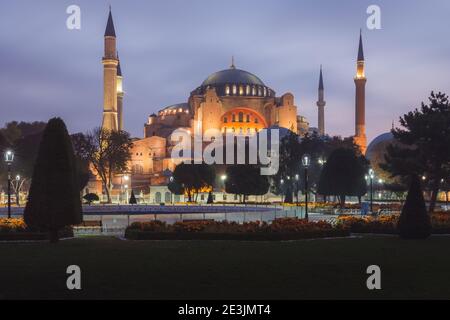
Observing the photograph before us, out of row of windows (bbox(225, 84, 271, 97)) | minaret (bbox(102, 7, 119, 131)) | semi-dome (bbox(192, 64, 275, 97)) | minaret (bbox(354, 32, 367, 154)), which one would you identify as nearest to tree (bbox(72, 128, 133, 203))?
minaret (bbox(102, 7, 119, 131))

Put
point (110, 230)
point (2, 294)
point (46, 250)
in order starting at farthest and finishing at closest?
point (110, 230) → point (46, 250) → point (2, 294)

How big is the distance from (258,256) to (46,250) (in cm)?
592

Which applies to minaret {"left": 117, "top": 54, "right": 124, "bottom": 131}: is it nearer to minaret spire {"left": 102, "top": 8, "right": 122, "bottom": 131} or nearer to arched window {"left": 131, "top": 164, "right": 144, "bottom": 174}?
arched window {"left": 131, "top": 164, "right": 144, "bottom": 174}

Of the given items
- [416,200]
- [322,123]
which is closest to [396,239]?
[416,200]

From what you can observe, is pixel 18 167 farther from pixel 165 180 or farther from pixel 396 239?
pixel 396 239

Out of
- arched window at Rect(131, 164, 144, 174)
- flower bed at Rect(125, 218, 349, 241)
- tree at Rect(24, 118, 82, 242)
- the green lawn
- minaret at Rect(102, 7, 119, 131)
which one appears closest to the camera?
the green lawn

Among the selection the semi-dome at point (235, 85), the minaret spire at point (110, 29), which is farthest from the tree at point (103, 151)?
the semi-dome at point (235, 85)

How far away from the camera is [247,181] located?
61500mm

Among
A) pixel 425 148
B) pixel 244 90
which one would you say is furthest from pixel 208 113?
pixel 425 148

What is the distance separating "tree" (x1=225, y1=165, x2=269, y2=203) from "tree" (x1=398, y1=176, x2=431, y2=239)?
39.8 metres

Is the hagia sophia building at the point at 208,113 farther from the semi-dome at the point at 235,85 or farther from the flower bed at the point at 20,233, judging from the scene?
the flower bed at the point at 20,233

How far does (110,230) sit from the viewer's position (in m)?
25.4

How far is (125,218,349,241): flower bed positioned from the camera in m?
21.0

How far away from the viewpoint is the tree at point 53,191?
1969 cm
